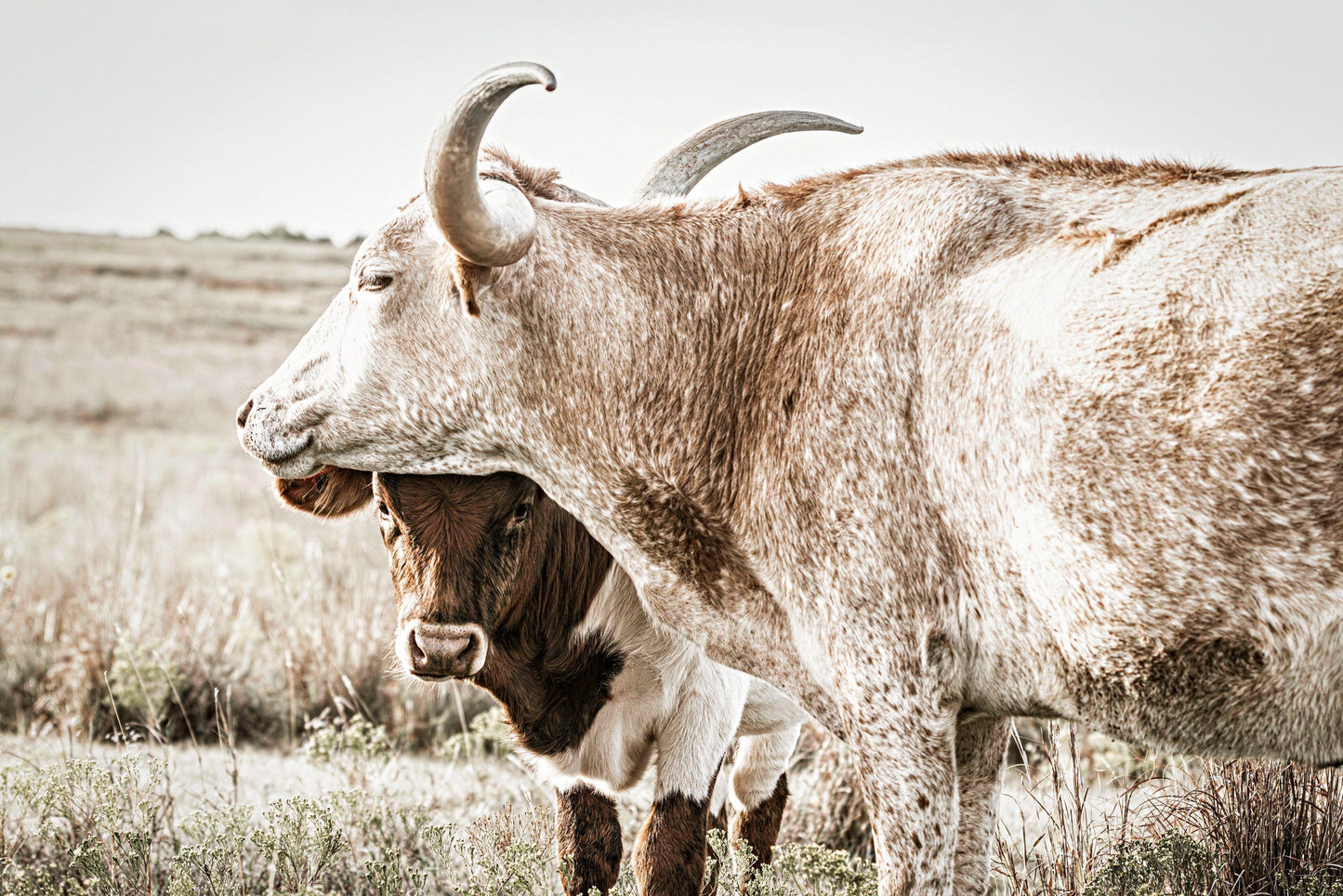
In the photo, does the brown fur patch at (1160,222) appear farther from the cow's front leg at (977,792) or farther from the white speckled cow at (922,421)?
the cow's front leg at (977,792)

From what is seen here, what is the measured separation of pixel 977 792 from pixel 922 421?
1.10 meters

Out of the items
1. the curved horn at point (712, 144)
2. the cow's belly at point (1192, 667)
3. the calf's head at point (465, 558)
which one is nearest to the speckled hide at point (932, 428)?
the cow's belly at point (1192, 667)

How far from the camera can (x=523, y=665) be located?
334cm

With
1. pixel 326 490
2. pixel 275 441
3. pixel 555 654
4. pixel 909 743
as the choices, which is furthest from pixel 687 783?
pixel 275 441

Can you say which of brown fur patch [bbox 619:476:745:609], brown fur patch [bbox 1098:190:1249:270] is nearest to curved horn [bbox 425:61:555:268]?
brown fur patch [bbox 619:476:745:609]

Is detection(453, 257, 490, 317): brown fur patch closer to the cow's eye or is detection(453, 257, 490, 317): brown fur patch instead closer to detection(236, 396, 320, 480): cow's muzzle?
the cow's eye

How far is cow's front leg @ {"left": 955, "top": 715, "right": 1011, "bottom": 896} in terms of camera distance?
2732mm

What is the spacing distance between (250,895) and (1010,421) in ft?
10.3

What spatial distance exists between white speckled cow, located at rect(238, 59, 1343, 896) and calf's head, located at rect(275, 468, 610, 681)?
26 cm

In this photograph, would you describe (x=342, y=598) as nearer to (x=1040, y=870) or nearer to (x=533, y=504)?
(x=533, y=504)

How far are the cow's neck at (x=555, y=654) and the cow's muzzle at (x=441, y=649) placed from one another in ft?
0.85

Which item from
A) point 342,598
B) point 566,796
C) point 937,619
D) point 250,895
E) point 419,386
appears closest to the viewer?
point 937,619

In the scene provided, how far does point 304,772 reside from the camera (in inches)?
213

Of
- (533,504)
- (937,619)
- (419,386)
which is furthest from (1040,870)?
(419,386)
